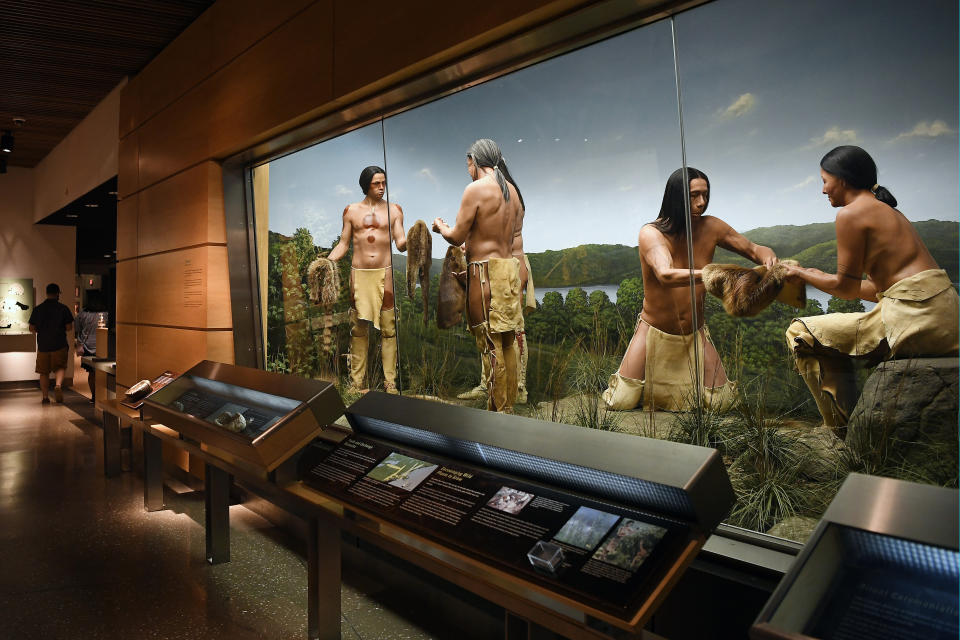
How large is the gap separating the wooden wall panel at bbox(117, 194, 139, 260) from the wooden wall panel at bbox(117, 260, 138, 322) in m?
0.09

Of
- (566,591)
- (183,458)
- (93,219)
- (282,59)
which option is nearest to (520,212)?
(566,591)

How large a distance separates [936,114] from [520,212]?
56.9 inches

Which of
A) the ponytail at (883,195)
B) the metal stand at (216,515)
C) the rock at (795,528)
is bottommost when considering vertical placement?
the metal stand at (216,515)

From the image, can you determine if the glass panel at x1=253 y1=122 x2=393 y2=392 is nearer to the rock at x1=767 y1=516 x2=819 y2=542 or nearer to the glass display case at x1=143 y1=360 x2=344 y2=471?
the glass display case at x1=143 y1=360 x2=344 y2=471

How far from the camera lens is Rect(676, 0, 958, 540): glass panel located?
64.7 inches

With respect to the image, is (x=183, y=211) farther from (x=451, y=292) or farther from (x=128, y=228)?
(x=451, y=292)

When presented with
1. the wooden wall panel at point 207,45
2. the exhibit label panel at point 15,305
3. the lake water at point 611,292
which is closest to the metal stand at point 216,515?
the lake water at point 611,292

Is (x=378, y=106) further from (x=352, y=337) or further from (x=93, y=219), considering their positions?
(x=93, y=219)

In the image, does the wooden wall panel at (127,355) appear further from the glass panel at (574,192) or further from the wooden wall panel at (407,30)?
the glass panel at (574,192)

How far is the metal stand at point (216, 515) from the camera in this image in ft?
10.9

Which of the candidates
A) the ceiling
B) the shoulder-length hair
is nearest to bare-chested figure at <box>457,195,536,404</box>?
the shoulder-length hair

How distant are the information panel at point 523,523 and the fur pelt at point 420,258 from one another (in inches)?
45.1

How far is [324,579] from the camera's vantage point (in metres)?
2.42

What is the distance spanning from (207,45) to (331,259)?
1934 millimetres
